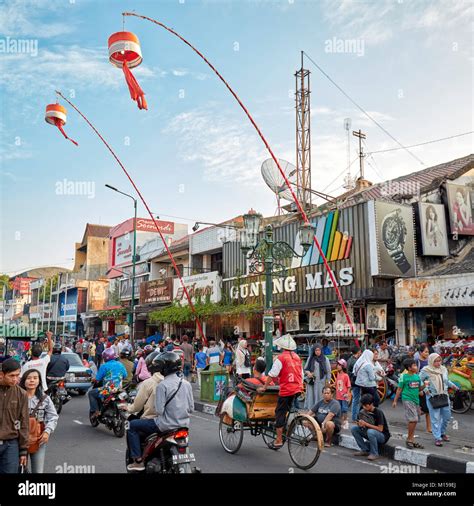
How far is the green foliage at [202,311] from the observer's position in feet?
79.4

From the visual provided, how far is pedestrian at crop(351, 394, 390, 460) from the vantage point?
8031 mm

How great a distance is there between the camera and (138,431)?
584 cm

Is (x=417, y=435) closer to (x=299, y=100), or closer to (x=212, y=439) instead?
(x=212, y=439)

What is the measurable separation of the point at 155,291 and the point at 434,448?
26.3m

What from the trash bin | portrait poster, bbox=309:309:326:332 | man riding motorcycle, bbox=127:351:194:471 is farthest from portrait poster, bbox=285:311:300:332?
man riding motorcycle, bbox=127:351:194:471

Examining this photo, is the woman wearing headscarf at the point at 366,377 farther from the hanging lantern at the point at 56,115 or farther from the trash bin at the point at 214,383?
the hanging lantern at the point at 56,115

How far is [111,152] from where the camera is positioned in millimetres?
21625

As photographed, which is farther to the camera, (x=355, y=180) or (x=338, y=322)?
(x=355, y=180)

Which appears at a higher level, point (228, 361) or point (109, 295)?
point (109, 295)

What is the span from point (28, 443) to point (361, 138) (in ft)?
105

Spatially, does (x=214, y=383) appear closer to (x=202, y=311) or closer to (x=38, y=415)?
(x=38, y=415)

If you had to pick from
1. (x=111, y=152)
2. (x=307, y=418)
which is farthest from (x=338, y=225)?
(x=307, y=418)

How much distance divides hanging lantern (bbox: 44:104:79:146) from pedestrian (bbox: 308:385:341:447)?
1433 cm

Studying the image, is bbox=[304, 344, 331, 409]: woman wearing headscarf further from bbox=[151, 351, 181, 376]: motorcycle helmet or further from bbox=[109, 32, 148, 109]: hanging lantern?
bbox=[109, 32, 148, 109]: hanging lantern
